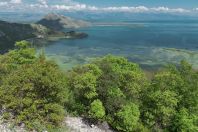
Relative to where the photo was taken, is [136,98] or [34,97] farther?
[136,98]

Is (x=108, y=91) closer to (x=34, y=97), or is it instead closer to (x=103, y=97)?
(x=103, y=97)

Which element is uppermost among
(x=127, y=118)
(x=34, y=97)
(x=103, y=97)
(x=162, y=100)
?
(x=34, y=97)

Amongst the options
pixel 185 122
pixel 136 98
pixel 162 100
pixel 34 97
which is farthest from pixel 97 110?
pixel 185 122

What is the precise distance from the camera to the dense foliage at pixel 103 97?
40312mm

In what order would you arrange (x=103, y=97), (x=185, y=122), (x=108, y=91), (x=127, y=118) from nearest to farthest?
(x=127, y=118) → (x=185, y=122) → (x=108, y=91) → (x=103, y=97)

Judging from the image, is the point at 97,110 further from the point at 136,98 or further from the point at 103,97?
the point at 136,98

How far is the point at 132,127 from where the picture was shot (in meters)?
44.7

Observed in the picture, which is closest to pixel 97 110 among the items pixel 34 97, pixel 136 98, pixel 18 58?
pixel 136 98

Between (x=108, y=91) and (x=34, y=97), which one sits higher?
(x=34, y=97)

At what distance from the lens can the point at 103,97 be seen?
157ft

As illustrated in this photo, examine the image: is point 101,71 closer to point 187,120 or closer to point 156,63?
point 187,120

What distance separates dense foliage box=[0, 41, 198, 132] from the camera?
40.3 m

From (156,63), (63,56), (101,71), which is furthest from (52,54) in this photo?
(101,71)

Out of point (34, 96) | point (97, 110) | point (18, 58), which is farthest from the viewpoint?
point (18, 58)
